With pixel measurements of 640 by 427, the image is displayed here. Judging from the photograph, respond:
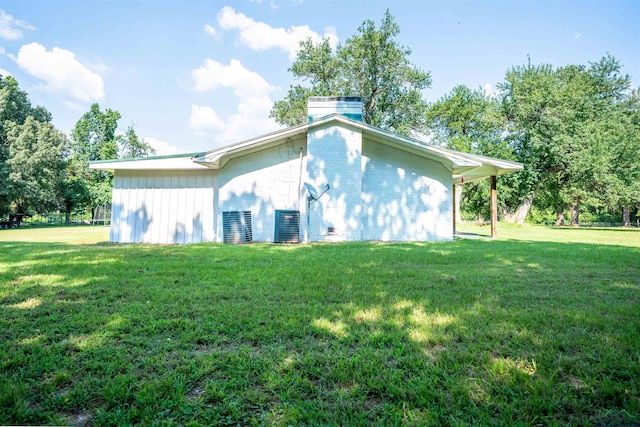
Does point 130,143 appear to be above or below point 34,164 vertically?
above

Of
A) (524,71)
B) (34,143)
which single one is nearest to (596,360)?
(524,71)

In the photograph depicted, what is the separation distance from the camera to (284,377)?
1753 millimetres

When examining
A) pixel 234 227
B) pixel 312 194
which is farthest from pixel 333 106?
pixel 234 227

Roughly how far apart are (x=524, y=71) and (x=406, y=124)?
11.0 metres

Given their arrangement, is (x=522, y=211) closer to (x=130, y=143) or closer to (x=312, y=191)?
(x=312, y=191)

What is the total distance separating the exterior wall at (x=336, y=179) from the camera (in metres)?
10.4

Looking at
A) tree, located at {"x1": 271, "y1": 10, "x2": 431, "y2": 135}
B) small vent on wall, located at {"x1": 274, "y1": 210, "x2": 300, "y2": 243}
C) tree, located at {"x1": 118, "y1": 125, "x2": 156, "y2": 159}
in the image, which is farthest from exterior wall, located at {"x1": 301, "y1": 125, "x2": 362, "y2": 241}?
tree, located at {"x1": 118, "y1": 125, "x2": 156, "y2": 159}

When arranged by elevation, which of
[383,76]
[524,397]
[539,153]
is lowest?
[524,397]

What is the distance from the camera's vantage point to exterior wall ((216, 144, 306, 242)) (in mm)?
10977

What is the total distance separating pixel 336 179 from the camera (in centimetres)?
1052

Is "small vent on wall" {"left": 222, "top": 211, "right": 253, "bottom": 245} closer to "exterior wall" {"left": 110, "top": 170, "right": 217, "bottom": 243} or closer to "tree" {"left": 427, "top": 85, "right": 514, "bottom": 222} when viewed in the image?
"exterior wall" {"left": 110, "top": 170, "right": 217, "bottom": 243}

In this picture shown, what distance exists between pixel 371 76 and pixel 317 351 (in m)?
26.8

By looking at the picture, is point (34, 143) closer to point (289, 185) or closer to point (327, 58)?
point (327, 58)

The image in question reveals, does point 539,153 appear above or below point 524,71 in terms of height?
below
